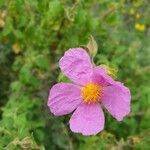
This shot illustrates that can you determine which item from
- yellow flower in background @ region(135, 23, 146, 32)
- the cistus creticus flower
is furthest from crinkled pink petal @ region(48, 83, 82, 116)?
yellow flower in background @ region(135, 23, 146, 32)

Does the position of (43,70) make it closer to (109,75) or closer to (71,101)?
(71,101)

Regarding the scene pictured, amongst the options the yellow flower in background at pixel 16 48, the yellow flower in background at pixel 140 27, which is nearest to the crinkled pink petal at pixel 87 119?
the yellow flower in background at pixel 16 48

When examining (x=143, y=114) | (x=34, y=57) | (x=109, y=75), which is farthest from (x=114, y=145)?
(x=109, y=75)

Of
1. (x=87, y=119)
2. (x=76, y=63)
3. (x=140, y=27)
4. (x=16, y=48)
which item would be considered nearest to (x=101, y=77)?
(x=76, y=63)

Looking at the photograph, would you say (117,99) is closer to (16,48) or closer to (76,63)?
(76,63)

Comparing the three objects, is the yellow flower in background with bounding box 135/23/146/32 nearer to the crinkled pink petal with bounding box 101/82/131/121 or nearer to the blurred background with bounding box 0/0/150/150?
the blurred background with bounding box 0/0/150/150

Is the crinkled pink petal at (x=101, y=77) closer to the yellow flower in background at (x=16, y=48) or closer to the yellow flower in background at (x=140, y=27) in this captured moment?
the yellow flower in background at (x=16, y=48)

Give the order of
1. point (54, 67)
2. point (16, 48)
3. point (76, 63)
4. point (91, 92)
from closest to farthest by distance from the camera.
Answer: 1. point (76, 63)
2. point (91, 92)
3. point (54, 67)
4. point (16, 48)
